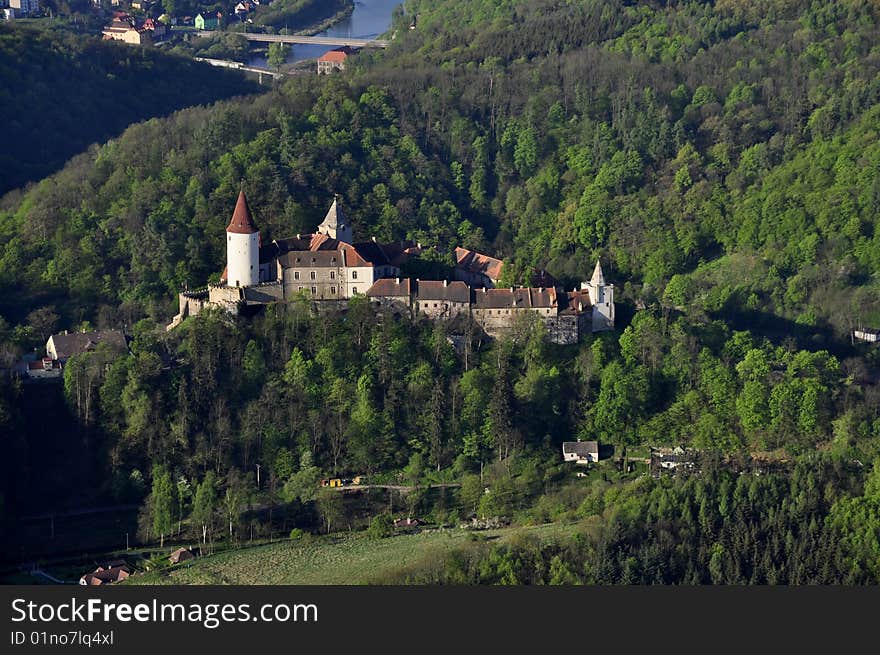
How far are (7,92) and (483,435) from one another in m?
43.0

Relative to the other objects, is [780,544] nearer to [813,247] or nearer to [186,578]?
[186,578]

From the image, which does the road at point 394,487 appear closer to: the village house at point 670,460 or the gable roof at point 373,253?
the village house at point 670,460

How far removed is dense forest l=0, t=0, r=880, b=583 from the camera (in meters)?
62.4

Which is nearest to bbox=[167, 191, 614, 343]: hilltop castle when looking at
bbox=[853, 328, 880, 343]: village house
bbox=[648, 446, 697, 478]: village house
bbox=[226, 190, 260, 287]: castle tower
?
bbox=[226, 190, 260, 287]: castle tower

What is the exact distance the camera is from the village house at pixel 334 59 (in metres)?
119

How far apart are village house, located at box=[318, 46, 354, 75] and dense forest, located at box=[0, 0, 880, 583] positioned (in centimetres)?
1606

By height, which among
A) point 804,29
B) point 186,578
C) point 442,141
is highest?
point 804,29

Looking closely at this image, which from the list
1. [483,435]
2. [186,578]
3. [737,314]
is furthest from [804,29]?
[186,578]

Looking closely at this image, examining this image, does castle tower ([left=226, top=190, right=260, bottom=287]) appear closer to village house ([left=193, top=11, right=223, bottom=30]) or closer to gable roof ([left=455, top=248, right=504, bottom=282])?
gable roof ([left=455, top=248, right=504, bottom=282])

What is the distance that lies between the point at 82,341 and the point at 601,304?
19050 millimetres

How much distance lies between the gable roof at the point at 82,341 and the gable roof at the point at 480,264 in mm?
14186

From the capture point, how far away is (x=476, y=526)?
203ft

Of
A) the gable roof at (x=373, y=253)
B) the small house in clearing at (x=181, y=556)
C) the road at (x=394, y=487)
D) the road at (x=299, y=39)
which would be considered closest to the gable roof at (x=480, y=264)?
the gable roof at (x=373, y=253)

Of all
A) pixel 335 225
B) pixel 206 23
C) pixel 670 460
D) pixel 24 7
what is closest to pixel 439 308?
pixel 335 225
